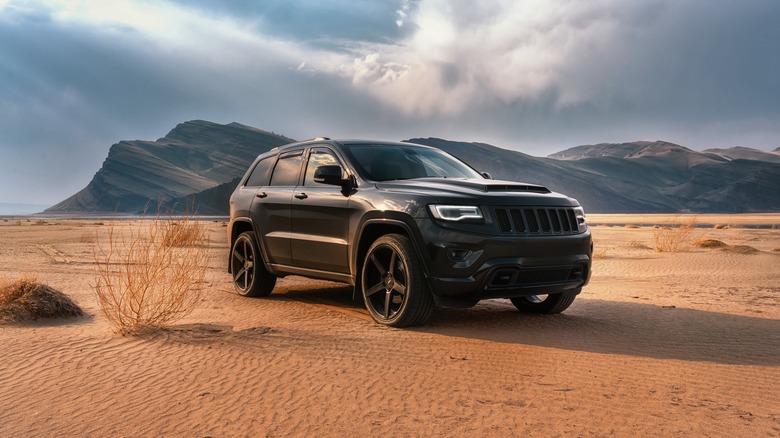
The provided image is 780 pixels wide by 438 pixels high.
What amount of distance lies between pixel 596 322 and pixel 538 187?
178cm

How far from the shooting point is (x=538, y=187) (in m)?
7.16

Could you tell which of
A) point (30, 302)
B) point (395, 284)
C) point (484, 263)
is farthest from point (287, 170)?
point (484, 263)

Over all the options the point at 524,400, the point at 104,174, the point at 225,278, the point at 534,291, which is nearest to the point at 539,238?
the point at 534,291

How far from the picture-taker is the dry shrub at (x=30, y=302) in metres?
7.32

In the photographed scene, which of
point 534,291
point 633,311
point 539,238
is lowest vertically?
point 633,311

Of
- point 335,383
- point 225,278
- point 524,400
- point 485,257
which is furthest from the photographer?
point 225,278

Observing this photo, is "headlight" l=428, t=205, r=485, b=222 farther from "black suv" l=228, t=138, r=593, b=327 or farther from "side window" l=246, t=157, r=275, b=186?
"side window" l=246, t=157, r=275, b=186

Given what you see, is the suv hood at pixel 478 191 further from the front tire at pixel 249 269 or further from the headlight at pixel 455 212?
the front tire at pixel 249 269

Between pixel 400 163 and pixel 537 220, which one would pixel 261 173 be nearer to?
pixel 400 163

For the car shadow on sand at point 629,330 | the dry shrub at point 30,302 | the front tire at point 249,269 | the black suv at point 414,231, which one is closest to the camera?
the car shadow on sand at point 629,330

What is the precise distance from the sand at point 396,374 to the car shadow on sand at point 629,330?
3 centimetres

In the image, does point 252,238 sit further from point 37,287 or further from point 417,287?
point 417,287

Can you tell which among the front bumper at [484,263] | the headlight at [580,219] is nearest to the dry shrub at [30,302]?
the front bumper at [484,263]

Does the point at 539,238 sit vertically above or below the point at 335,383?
above
